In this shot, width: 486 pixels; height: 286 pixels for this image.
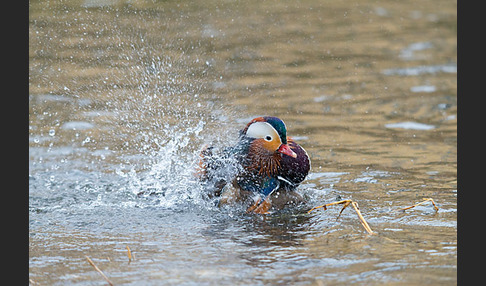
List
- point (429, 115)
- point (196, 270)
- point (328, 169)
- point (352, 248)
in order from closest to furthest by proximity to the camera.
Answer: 1. point (196, 270)
2. point (352, 248)
3. point (328, 169)
4. point (429, 115)

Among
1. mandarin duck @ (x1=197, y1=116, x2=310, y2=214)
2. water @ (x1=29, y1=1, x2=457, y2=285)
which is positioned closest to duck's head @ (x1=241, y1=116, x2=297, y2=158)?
mandarin duck @ (x1=197, y1=116, x2=310, y2=214)

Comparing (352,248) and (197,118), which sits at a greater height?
(197,118)

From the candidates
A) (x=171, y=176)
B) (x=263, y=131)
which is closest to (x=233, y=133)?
(x=171, y=176)

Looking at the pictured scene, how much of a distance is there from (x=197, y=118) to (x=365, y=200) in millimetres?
2580

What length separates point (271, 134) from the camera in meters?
5.87

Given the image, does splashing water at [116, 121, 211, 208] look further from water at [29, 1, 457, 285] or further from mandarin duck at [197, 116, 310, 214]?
mandarin duck at [197, 116, 310, 214]

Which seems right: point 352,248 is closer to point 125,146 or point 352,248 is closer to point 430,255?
point 430,255

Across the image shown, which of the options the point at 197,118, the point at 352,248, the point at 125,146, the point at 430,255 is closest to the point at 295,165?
the point at 352,248

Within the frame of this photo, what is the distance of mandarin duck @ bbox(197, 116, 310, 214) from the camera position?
5.89 meters

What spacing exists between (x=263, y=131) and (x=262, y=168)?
13.3 inches

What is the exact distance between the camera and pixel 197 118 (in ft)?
26.0

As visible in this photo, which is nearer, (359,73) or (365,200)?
(365,200)

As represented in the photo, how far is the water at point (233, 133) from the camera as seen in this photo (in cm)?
480

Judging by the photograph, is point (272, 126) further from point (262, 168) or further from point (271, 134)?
point (262, 168)
